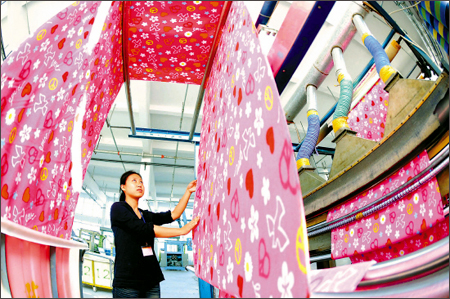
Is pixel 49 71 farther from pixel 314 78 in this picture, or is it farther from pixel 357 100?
pixel 357 100

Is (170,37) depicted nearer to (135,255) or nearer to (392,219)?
(135,255)

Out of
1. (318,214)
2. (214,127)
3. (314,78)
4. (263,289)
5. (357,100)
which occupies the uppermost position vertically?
(314,78)

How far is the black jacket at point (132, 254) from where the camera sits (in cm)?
170

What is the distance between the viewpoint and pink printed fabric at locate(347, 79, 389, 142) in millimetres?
3209

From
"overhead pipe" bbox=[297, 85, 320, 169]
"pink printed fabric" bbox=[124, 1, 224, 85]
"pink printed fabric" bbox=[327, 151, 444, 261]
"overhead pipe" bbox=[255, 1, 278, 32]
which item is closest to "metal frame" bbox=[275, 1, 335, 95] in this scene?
"overhead pipe" bbox=[255, 1, 278, 32]

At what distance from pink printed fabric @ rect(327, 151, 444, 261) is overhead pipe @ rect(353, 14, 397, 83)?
2.70ft

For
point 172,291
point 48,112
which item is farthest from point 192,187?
point 172,291

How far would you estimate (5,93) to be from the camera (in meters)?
1.02

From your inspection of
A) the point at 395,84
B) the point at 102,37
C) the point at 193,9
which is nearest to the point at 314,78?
the point at 395,84

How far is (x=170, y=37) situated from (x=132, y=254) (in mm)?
1532

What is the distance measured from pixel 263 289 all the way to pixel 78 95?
4.13 feet

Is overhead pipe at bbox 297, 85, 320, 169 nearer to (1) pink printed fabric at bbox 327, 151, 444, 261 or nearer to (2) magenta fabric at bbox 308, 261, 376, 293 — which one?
(1) pink printed fabric at bbox 327, 151, 444, 261

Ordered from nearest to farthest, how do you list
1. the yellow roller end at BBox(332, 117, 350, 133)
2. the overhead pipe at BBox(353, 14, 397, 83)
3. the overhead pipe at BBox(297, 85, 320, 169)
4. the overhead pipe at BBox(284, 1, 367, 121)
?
1. the overhead pipe at BBox(353, 14, 397, 83)
2. the yellow roller end at BBox(332, 117, 350, 133)
3. the overhead pipe at BBox(284, 1, 367, 121)
4. the overhead pipe at BBox(297, 85, 320, 169)

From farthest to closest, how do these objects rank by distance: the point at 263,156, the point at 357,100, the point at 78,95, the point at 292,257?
the point at 357,100 < the point at 78,95 < the point at 263,156 < the point at 292,257
